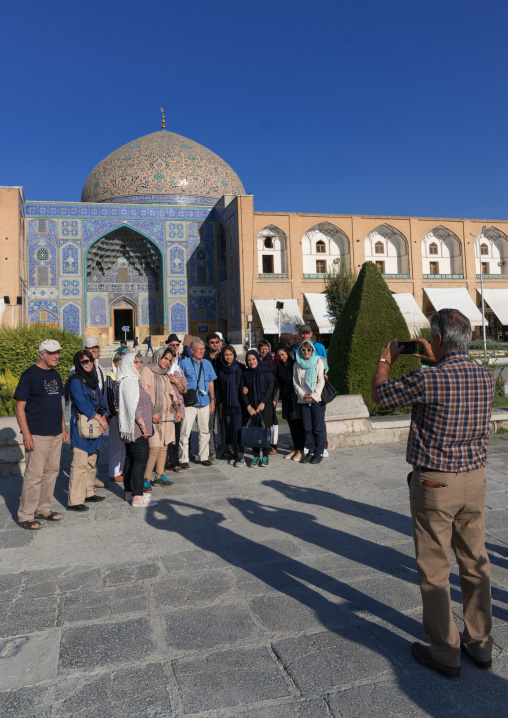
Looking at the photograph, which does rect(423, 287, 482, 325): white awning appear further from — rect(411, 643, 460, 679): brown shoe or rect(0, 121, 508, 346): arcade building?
rect(411, 643, 460, 679): brown shoe

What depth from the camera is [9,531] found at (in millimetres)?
3393

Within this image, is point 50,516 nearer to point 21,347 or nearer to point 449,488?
point 449,488

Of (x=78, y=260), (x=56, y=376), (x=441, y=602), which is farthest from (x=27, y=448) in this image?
(x=78, y=260)

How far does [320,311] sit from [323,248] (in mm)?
3500

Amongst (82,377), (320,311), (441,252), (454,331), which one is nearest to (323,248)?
(320,311)

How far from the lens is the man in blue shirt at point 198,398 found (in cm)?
514

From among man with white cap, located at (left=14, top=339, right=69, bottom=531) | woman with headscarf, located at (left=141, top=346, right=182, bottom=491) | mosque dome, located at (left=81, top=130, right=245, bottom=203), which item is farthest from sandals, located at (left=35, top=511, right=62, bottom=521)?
mosque dome, located at (left=81, top=130, right=245, bottom=203)

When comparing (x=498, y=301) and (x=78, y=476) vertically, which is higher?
(x=498, y=301)

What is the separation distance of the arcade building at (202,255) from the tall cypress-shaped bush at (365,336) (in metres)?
14.9

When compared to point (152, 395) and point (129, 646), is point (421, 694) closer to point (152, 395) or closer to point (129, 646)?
point (129, 646)

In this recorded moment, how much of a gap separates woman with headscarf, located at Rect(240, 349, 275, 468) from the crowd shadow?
4.56 feet

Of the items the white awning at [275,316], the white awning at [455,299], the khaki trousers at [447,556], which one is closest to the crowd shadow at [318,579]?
the khaki trousers at [447,556]

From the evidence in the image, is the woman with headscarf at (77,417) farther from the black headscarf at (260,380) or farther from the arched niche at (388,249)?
the arched niche at (388,249)

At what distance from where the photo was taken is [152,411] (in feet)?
14.1
